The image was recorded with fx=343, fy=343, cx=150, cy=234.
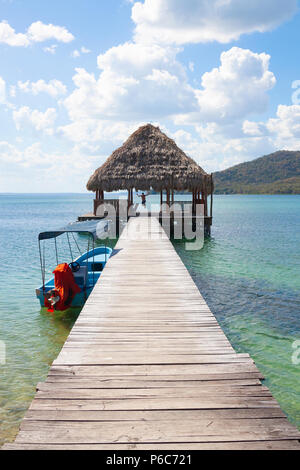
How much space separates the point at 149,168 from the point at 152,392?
21.2 metres

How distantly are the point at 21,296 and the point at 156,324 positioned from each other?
7.26 metres

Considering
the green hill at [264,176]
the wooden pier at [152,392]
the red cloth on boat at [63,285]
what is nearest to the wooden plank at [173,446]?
the wooden pier at [152,392]

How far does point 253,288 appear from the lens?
454 inches

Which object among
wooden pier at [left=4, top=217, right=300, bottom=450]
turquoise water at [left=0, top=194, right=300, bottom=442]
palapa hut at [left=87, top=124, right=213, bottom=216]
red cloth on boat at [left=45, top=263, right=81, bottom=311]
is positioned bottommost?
turquoise water at [left=0, top=194, right=300, bottom=442]

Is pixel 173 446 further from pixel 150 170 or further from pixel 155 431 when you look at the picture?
pixel 150 170

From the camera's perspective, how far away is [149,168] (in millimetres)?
23594

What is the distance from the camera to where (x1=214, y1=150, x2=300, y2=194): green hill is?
163750 millimetres

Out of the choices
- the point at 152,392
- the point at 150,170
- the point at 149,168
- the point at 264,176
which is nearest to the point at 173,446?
the point at 152,392

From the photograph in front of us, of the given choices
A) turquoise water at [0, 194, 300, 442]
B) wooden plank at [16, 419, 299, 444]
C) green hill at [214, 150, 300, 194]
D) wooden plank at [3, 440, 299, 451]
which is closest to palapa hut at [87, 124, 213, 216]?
turquoise water at [0, 194, 300, 442]

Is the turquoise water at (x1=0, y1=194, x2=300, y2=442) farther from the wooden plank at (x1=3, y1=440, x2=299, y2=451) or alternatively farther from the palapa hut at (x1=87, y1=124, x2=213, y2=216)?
the palapa hut at (x1=87, y1=124, x2=213, y2=216)

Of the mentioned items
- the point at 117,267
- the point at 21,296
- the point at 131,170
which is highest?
the point at 131,170
